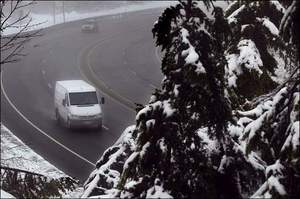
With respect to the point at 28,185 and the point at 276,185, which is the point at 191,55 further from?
the point at 28,185

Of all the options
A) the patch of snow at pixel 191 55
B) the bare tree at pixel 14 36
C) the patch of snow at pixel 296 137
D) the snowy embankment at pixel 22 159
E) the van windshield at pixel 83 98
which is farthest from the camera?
the van windshield at pixel 83 98

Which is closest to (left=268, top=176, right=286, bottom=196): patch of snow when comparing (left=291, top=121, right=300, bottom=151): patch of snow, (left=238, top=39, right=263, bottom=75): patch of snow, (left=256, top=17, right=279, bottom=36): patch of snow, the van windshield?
(left=291, top=121, right=300, bottom=151): patch of snow

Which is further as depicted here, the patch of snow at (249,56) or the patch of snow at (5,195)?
the patch of snow at (249,56)

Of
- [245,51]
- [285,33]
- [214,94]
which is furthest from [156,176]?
[245,51]

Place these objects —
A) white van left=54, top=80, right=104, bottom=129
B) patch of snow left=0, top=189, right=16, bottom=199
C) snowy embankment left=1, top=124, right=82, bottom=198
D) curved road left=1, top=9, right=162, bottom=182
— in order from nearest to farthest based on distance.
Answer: patch of snow left=0, top=189, right=16, bottom=199, snowy embankment left=1, top=124, right=82, bottom=198, curved road left=1, top=9, right=162, bottom=182, white van left=54, top=80, right=104, bottom=129

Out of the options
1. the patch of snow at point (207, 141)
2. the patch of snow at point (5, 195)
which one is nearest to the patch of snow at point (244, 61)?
the patch of snow at point (207, 141)

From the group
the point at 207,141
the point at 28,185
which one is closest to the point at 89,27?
the point at 28,185

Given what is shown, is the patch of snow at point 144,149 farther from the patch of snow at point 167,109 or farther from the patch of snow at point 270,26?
the patch of snow at point 270,26

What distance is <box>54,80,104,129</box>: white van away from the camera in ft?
80.9

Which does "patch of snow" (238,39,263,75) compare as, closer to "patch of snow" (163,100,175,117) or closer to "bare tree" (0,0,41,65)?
"patch of snow" (163,100,175,117)

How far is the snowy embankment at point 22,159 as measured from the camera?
65.0 feet

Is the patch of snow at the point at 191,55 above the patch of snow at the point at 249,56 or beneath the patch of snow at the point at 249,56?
above

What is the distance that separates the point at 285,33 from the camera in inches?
167

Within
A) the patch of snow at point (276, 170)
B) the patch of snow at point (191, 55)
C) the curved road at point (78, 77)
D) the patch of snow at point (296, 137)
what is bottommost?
the curved road at point (78, 77)
